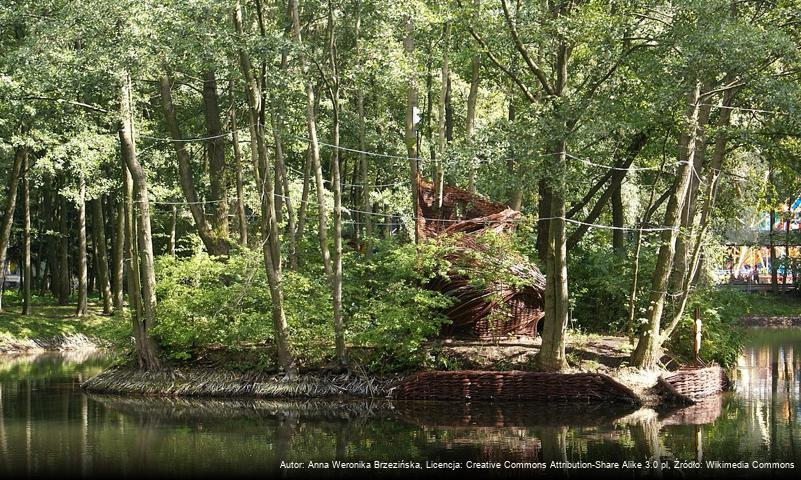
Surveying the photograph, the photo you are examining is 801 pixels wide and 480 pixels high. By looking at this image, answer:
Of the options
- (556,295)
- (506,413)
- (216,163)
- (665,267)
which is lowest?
(506,413)

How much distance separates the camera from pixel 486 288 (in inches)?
742

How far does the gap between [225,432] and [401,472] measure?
4209 millimetres

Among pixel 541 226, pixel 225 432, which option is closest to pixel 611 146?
pixel 541 226

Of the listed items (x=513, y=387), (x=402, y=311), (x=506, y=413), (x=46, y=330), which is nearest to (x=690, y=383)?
(x=513, y=387)

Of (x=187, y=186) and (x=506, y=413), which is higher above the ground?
(x=187, y=186)

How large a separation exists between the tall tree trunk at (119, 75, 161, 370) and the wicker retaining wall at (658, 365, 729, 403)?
10.2 m

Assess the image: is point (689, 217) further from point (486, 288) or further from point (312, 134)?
point (312, 134)

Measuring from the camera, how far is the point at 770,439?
13.1m

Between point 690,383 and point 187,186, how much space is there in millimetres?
12018

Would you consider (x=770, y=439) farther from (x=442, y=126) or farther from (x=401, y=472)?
(x=442, y=126)

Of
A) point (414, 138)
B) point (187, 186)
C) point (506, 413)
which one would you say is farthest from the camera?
point (414, 138)

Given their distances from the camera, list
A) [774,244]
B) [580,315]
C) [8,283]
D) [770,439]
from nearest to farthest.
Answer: [770,439], [580,315], [774,244], [8,283]

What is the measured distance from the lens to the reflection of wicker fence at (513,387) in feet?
56.0

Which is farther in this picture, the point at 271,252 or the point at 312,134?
the point at 271,252
